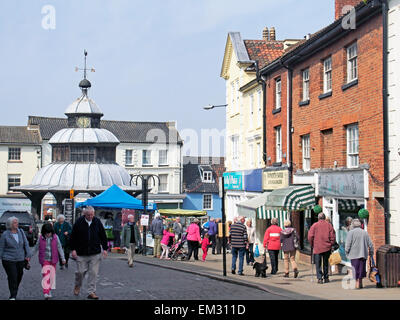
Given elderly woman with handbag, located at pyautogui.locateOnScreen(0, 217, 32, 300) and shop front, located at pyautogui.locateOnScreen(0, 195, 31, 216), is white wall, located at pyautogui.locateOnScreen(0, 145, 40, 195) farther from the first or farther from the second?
elderly woman with handbag, located at pyautogui.locateOnScreen(0, 217, 32, 300)

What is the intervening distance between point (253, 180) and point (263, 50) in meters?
8.25

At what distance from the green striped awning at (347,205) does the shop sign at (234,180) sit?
563 inches

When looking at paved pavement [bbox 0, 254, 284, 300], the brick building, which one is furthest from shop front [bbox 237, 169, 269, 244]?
paved pavement [bbox 0, 254, 284, 300]

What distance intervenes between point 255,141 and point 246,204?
5.40m

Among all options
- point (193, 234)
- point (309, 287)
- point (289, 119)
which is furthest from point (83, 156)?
point (309, 287)

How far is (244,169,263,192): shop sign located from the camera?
104 feet

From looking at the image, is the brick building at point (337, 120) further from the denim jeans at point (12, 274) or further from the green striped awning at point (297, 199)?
the denim jeans at point (12, 274)

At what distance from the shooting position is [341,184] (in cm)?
2091

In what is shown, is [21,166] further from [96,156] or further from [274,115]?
[274,115]

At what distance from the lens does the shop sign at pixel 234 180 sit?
118 feet

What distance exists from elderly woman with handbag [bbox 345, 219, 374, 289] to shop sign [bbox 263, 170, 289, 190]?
10691 mm

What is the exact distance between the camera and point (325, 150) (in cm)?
2316

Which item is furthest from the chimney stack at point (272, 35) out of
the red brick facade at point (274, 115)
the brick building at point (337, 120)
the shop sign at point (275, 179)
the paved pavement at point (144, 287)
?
the paved pavement at point (144, 287)

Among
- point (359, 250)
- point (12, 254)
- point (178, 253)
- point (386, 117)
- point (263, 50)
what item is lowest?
point (178, 253)
